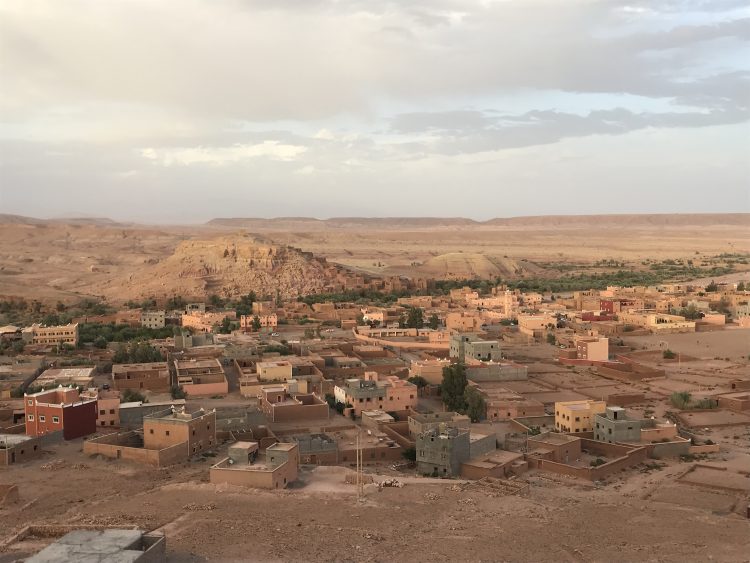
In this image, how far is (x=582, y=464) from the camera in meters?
23.3

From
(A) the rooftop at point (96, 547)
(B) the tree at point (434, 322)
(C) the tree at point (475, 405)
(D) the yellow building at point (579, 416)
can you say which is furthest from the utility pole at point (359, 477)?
(B) the tree at point (434, 322)

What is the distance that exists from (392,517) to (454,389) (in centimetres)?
1167

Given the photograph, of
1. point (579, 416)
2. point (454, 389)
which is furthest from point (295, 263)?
point (579, 416)

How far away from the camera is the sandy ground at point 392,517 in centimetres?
1681

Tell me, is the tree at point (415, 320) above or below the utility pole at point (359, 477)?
above

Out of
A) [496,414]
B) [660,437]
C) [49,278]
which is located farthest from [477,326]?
[49,278]

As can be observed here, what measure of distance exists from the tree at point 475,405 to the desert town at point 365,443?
0.06 m

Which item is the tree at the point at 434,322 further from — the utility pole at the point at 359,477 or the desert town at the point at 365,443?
the utility pole at the point at 359,477

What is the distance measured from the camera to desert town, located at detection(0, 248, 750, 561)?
1762cm

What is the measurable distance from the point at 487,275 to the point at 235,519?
73633 mm

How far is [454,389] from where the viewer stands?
29.8 meters

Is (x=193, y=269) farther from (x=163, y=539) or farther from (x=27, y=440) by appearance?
(x=163, y=539)

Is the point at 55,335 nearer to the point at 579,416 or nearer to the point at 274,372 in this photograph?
the point at 274,372

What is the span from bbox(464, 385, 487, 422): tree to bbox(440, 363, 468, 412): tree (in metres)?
0.25
